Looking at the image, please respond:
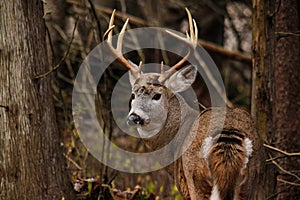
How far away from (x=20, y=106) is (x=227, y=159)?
6.11 feet

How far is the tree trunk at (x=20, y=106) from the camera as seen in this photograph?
212 inches

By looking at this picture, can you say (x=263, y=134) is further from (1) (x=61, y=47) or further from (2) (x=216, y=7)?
(2) (x=216, y=7)

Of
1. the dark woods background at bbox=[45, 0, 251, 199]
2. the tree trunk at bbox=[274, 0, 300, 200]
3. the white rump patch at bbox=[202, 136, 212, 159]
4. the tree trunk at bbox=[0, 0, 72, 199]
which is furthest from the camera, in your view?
the dark woods background at bbox=[45, 0, 251, 199]

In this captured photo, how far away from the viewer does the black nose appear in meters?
5.51

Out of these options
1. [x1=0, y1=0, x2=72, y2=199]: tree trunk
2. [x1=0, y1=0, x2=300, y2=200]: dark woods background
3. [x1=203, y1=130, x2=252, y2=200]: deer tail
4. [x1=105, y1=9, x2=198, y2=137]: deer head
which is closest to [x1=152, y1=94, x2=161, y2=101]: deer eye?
[x1=105, y1=9, x2=198, y2=137]: deer head

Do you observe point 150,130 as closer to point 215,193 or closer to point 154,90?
point 154,90

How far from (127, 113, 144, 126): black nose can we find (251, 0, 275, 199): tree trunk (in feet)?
3.33

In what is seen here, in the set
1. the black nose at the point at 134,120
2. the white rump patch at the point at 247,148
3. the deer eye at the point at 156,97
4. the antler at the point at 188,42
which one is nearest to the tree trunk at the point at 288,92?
the antler at the point at 188,42

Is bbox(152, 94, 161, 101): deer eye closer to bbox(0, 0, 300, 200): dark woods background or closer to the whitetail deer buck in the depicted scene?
the whitetail deer buck

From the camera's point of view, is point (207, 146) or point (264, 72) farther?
point (264, 72)

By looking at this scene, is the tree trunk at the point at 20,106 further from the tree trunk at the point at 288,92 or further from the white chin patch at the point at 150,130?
the tree trunk at the point at 288,92

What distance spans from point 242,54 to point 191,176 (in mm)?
6164

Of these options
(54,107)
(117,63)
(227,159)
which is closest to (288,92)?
(227,159)

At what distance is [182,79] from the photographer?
231 inches
